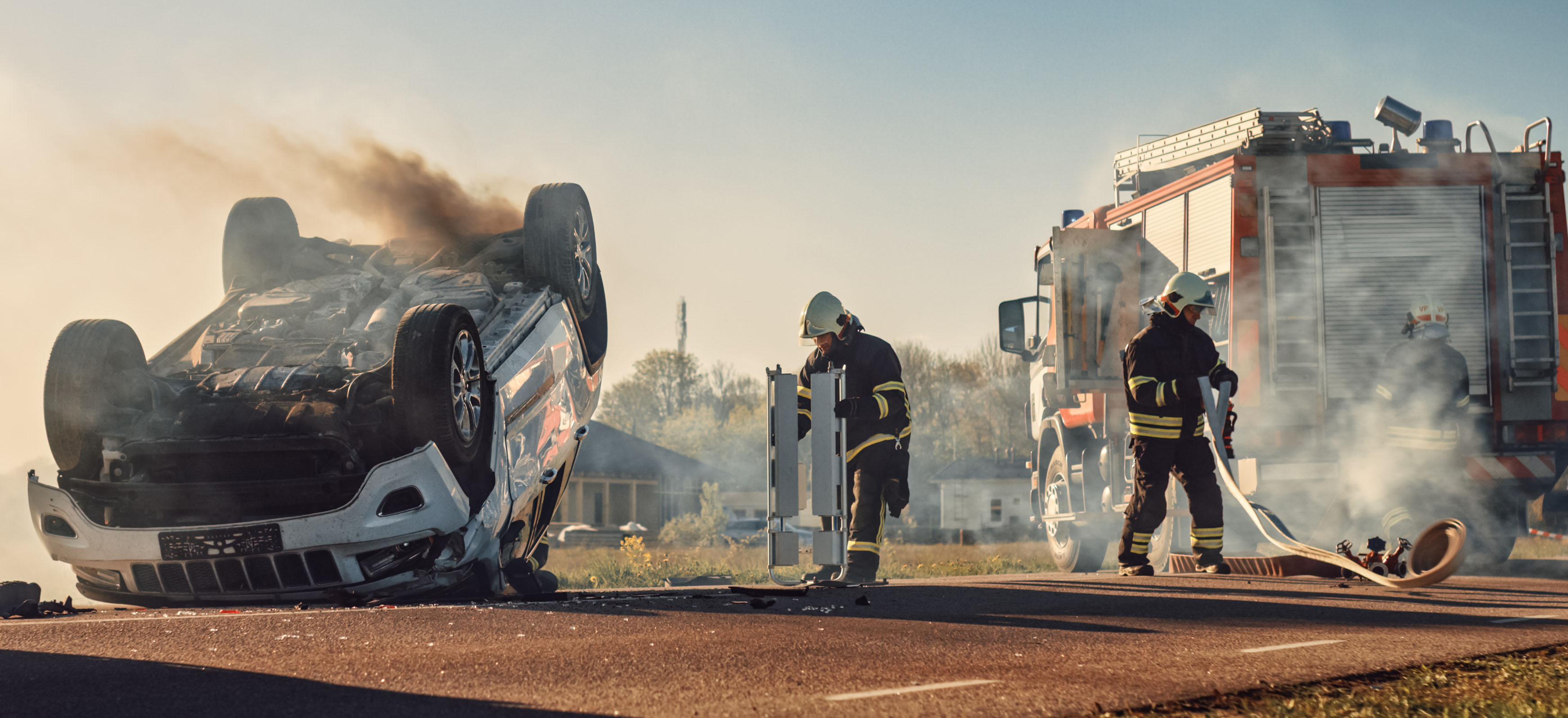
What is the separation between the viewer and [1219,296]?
29.9ft

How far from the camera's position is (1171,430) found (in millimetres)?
7457

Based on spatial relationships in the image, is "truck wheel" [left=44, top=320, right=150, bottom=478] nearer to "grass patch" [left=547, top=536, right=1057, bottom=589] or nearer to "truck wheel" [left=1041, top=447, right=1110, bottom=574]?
"grass patch" [left=547, top=536, right=1057, bottom=589]

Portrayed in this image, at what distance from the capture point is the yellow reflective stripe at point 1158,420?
746 centimetres

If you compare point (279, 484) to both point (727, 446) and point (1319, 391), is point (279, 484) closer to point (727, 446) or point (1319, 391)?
point (1319, 391)

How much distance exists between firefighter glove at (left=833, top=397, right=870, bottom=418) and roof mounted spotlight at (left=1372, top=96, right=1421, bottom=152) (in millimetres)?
5279

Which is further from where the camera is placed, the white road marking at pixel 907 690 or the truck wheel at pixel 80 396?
the truck wheel at pixel 80 396

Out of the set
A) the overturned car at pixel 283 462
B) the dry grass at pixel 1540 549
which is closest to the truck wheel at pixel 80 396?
the overturned car at pixel 283 462

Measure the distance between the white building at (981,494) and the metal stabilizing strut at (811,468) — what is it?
45438mm

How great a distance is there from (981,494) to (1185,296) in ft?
148

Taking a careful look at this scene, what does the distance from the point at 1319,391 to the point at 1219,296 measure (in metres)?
1.00

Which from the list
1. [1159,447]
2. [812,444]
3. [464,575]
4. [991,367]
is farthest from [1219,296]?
[991,367]

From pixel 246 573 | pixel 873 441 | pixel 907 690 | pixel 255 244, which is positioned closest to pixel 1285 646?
pixel 907 690

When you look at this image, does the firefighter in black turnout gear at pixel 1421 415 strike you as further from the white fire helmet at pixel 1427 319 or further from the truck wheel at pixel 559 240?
the truck wheel at pixel 559 240

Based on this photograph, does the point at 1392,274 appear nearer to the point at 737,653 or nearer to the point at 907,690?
the point at 737,653
